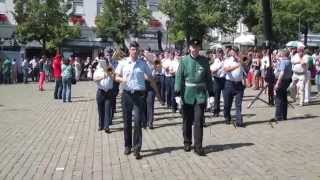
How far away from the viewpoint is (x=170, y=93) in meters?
18.0

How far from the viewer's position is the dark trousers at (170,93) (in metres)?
17.3

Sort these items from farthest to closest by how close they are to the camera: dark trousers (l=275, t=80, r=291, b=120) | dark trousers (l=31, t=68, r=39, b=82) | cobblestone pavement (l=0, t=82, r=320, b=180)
→ 1. dark trousers (l=31, t=68, r=39, b=82)
2. dark trousers (l=275, t=80, r=291, b=120)
3. cobblestone pavement (l=0, t=82, r=320, b=180)

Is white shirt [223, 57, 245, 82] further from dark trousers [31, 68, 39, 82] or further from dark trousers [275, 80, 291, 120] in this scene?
dark trousers [31, 68, 39, 82]

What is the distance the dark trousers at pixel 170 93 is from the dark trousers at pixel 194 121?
21.5 feet

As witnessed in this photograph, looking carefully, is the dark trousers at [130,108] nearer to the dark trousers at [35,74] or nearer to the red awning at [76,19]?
the dark trousers at [35,74]

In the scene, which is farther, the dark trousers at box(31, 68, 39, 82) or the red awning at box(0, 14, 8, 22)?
the red awning at box(0, 14, 8, 22)

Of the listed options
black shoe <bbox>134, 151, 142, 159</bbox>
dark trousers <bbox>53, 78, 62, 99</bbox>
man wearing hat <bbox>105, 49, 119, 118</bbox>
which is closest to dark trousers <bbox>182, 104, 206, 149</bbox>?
black shoe <bbox>134, 151, 142, 159</bbox>

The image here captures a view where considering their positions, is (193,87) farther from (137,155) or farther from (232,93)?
(232,93)

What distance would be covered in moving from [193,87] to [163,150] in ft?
3.99

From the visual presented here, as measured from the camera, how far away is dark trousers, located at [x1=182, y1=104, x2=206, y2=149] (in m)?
10.2

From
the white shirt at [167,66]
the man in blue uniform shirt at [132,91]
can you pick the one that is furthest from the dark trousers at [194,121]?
the white shirt at [167,66]

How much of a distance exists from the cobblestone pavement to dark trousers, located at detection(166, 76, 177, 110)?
770 millimetres

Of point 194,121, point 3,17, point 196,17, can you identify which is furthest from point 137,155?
point 3,17

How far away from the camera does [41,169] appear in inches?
368
